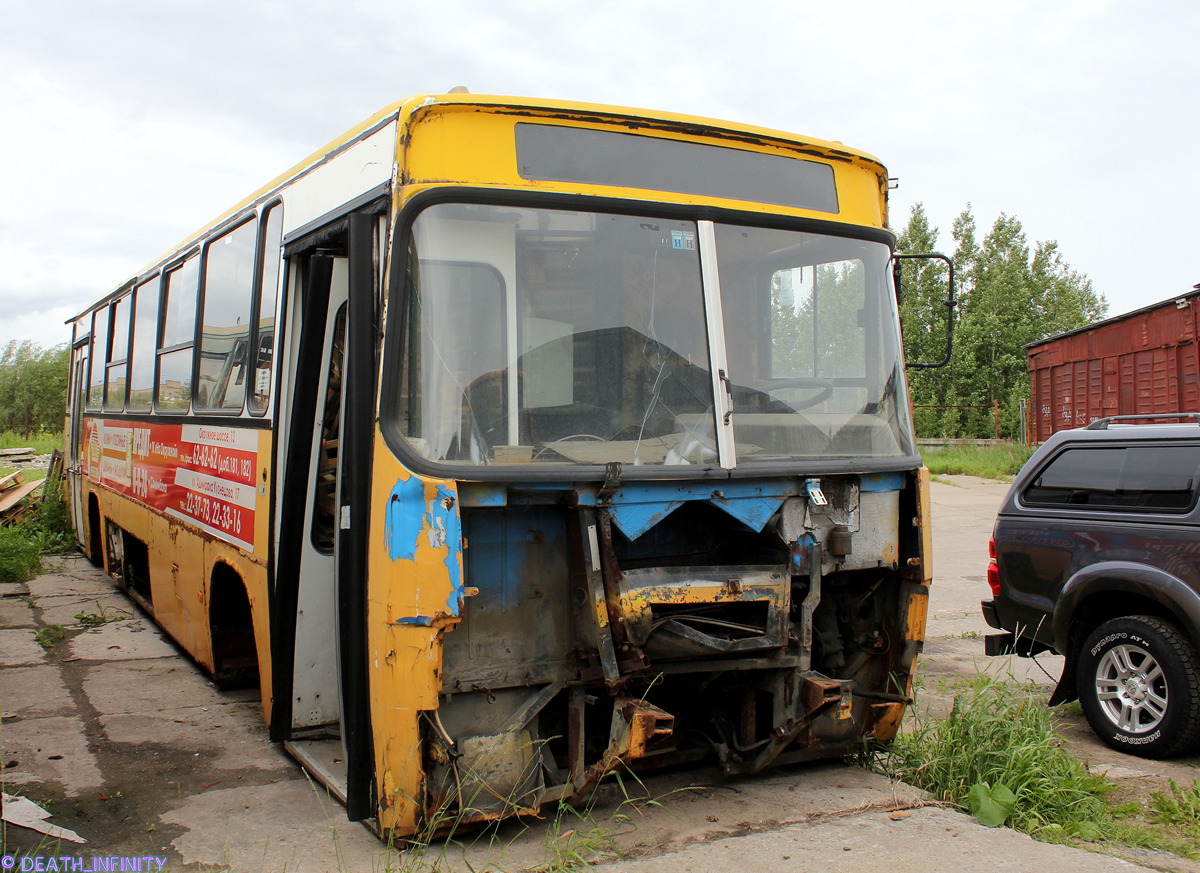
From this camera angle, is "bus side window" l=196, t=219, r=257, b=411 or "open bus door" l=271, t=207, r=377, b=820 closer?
"open bus door" l=271, t=207, r=377, b=820

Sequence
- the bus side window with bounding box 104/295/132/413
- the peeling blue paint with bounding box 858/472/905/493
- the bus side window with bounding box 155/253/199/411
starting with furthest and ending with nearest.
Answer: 1. the bus side window with bounding box 104/295/132/413
2. the bus side window with bounding box 155/253/199/411
3. the peeling blue paint with bounding box 858/472/905/493

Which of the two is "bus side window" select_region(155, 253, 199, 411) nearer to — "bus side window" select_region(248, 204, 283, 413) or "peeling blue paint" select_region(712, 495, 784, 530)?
"bus side window" select_region(248, 204, 283, 413)

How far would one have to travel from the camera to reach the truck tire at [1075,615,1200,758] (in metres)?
5.41

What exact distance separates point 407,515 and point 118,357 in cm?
747

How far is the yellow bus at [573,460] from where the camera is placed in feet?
13.0

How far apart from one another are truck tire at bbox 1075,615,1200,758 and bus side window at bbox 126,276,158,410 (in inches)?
276

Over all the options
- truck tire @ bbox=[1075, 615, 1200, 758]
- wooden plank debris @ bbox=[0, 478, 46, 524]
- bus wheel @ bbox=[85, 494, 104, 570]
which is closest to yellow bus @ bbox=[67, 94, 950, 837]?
truck tire @ bbox=[1075, 615, 1200, 758]

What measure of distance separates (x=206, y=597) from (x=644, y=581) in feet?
12.0

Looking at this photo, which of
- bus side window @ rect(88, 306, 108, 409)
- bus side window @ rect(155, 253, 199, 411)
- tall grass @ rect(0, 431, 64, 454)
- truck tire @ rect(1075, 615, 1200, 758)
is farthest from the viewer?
tall grass @ rect(0, 431, 64, 454)

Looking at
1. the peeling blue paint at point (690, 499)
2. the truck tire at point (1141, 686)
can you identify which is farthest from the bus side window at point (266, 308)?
the truck tire at point (1141, 686)

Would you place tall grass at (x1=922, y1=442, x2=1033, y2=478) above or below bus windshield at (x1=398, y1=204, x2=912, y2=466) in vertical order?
below

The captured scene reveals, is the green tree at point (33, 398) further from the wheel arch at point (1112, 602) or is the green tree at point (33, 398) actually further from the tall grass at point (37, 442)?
the wheel arch at point (1112, 602)

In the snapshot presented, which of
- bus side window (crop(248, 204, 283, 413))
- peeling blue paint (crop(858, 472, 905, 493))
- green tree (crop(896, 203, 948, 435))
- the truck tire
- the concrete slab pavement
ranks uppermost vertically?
green tree (crop(896, 203, 948, 435))

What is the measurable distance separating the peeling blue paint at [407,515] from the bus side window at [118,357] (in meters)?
6.62
